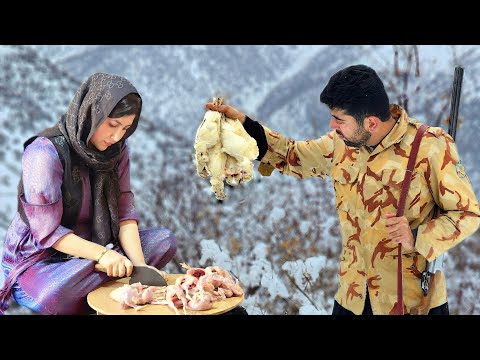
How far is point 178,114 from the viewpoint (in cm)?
502

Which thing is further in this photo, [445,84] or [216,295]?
[445,84]

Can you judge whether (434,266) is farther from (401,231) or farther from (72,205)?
(72,205)

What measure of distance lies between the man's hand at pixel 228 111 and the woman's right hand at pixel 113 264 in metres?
0.68

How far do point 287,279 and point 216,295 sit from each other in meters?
2.32

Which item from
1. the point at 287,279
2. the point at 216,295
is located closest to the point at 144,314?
the point at 216,295

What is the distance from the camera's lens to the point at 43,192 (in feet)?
8.30

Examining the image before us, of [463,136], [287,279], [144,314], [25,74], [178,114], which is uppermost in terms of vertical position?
[25,74]

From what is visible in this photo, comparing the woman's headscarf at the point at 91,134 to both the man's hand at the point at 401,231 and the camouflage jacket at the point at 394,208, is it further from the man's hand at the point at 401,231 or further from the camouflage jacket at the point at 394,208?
the man's hand at the point at 401,231

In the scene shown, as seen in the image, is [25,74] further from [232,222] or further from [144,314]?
[144,314]

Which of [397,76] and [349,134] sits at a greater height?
[397,76]

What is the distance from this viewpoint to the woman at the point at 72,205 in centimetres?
254

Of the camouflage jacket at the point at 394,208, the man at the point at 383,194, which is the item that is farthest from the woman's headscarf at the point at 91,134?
the camouflage jacket at the point at 394,208

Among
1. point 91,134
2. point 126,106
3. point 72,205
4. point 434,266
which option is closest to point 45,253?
point 72,205

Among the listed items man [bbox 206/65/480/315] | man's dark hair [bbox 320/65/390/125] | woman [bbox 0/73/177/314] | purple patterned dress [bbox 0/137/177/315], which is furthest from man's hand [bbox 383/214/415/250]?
purple patterned dress [bbox 0/137/177/315]
